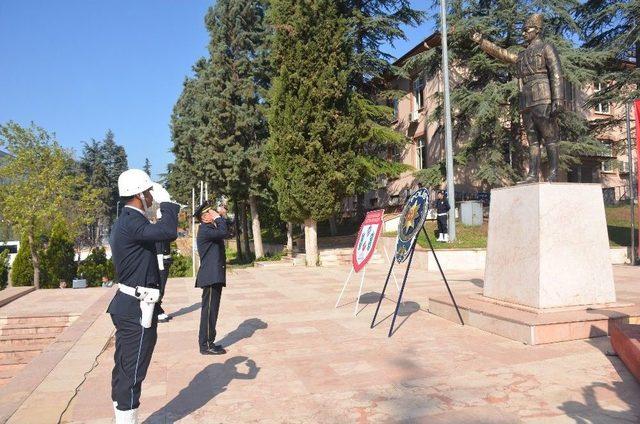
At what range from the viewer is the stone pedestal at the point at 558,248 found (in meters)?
6.38

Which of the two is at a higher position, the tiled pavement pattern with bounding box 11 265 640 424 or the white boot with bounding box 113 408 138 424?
the white boot with bounding box 113 408 138 424

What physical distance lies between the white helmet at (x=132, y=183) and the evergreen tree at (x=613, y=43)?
20.7 m

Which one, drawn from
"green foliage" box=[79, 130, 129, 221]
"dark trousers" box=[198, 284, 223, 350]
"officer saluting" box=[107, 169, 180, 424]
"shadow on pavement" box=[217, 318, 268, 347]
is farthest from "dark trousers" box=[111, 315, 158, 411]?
"green foliage" box=[79, 130, 129, 221]

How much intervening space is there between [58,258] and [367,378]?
1850 cm

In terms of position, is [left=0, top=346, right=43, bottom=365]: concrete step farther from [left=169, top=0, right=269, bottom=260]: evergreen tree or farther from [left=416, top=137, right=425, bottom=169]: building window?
[left=416, top=137, right=425, bottom=169]: building window

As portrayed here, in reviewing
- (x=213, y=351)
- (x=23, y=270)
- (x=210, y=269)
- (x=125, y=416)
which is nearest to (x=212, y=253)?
(x=210, y=269)

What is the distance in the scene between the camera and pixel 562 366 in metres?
4.96

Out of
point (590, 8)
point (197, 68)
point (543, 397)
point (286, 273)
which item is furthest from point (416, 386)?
point (197, 68)

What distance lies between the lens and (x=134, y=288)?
136 inches

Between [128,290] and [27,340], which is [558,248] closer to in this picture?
[128,290]

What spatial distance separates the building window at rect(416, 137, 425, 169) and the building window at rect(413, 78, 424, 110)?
6.53 feet

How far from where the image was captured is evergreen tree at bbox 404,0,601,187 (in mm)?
20453

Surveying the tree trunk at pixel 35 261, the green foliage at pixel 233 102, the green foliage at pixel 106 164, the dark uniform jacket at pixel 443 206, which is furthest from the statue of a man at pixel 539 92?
the green foliage at pixel 106 164

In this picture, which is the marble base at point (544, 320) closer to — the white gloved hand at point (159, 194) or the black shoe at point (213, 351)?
the black shoe at point (213, 351)
